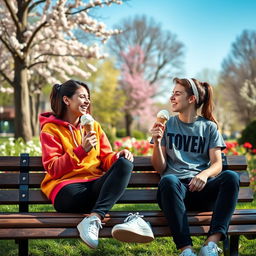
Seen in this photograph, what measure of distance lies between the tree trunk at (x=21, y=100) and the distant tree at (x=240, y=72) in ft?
94.7

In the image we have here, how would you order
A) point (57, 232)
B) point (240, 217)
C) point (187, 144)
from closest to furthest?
point (57, 232), point (240, 217), point (187, 144)

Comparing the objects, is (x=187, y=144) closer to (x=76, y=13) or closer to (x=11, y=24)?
(x=76, y=13)

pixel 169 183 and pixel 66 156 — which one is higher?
pixel 66 156

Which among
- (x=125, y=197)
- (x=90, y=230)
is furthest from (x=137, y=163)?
(x=90, y=230)

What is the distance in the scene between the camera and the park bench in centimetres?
279

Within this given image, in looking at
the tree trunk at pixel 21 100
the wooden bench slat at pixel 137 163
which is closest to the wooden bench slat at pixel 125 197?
the wooden bench slat at pixel 137 163

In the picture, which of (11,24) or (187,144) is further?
(11,24)

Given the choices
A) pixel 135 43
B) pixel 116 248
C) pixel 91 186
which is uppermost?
pixel 135 43

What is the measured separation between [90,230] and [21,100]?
32.5ft

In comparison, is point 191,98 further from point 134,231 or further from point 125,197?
point 134,231

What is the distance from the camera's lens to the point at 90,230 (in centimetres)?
271

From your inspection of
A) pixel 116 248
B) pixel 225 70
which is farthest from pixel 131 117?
pixel 116 248

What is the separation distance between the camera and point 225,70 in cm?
4047

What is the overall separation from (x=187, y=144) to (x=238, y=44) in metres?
39.2
